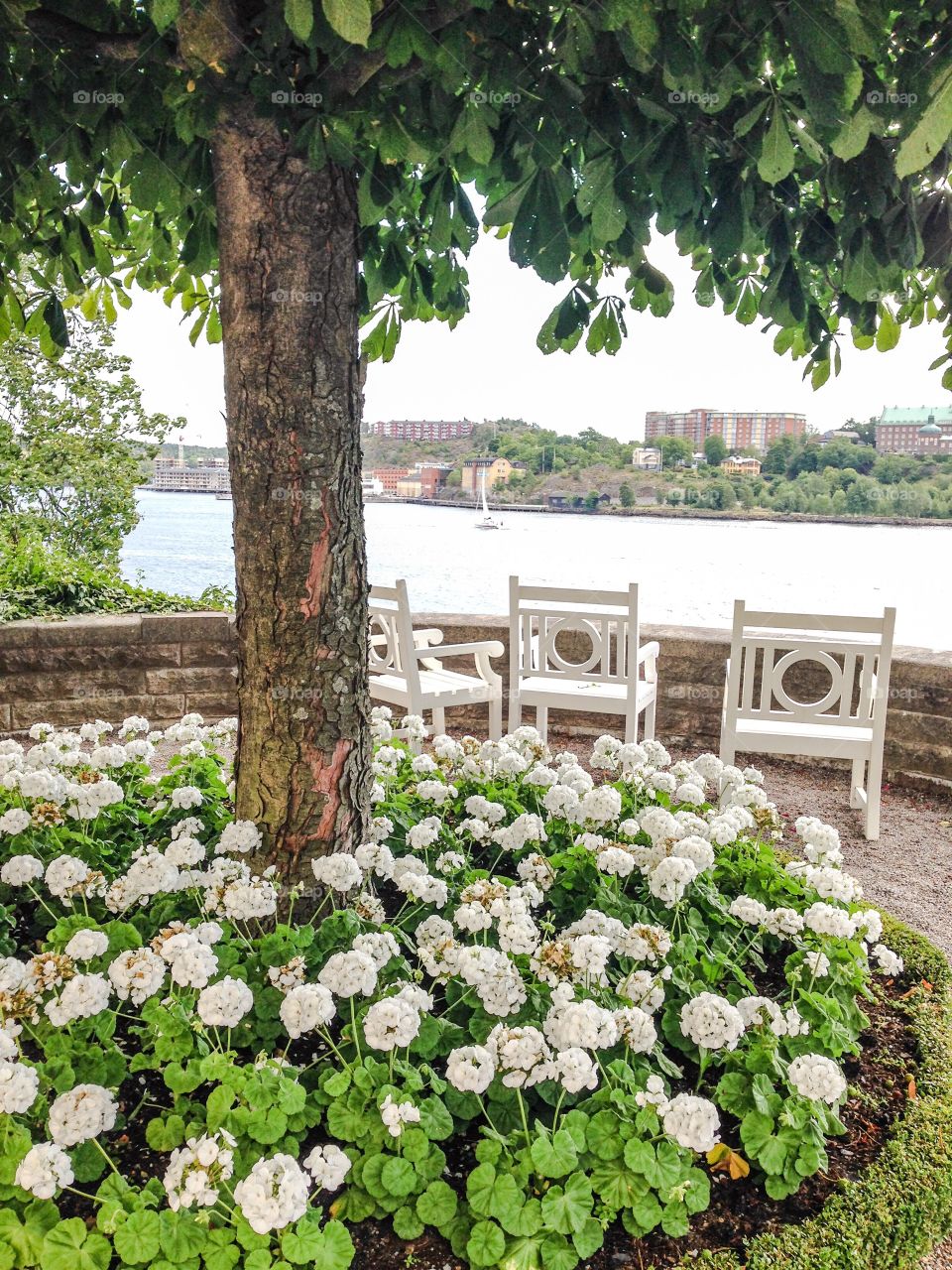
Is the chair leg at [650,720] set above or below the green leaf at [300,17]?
below

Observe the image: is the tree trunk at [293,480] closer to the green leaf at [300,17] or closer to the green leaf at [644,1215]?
the green leaf at [300,17]

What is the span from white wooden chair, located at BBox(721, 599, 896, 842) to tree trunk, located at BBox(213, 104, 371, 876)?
2118mm

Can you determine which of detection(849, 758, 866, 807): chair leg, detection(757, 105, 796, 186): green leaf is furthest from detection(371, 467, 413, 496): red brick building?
detection(757, 105, 796, 186): green leaf

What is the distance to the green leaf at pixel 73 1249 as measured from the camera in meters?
1.19

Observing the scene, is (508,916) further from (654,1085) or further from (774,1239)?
(774,1239)

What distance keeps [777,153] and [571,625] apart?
2922 mm

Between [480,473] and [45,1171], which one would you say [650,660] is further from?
[45,1171]

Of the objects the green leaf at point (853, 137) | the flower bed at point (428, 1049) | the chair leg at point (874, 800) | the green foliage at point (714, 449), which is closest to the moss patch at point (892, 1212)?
the flower bed at point (428, 1049)

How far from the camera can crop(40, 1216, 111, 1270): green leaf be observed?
1.19m

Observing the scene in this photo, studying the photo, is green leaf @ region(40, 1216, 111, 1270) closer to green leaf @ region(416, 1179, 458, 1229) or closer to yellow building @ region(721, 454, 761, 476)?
green leaf @ region(416, 1179, 458, 1229)

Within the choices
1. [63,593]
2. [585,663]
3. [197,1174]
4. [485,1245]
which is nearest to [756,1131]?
[485,1245]

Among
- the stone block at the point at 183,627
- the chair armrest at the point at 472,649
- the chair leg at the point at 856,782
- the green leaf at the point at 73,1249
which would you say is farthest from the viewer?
the stone block at the point at 183,627

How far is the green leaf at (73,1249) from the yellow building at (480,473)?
4.06 meters

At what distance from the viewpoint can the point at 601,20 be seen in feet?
4.32
